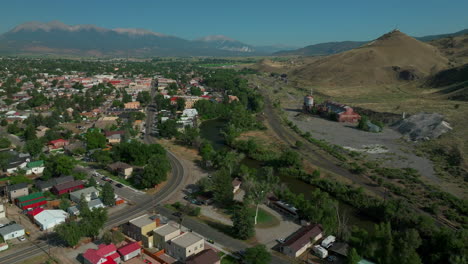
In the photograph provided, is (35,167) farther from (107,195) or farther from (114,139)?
(107,195)

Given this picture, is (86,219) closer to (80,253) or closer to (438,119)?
(80,253)

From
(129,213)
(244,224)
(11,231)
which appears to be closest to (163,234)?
(244,224)

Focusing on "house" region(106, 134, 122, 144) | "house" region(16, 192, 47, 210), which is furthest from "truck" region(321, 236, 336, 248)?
"house" region(106, 134, 122, 144)

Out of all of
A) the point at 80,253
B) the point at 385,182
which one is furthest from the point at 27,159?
the point at 385,182

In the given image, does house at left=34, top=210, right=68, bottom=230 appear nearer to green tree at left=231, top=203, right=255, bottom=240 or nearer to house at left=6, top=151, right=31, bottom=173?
house at left=6, top=151, right=31, bottom=173

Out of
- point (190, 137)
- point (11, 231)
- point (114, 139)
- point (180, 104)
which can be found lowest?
point (11, 231)
